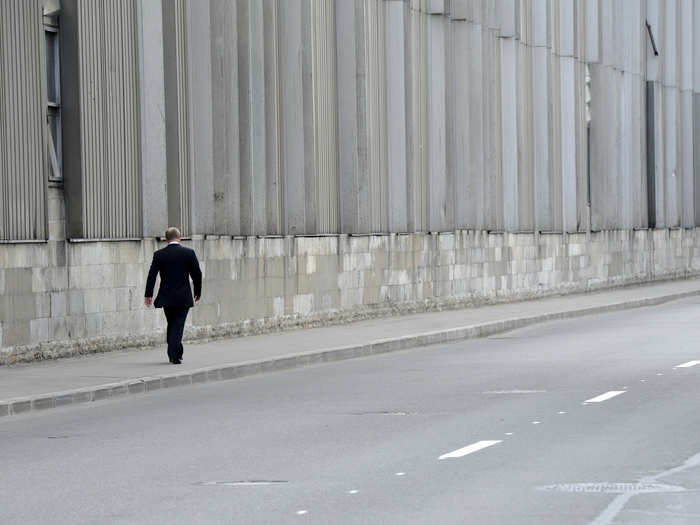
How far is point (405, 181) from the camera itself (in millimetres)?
33594

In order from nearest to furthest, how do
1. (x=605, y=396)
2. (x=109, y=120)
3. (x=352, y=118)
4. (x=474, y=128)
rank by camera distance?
(x=605, y=396), (x=109, y=120), (x=352, y=118), (x=474, y=128)

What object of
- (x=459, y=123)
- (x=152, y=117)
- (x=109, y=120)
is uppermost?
(x=459, y=123)

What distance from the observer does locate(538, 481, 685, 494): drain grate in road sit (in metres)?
9.03

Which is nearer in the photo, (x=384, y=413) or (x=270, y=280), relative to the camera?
(x=384, y=413)

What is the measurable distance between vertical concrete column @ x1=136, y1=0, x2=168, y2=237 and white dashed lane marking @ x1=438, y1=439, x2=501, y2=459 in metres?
12.6

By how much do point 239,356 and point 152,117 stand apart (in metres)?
4.85

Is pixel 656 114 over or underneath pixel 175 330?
over

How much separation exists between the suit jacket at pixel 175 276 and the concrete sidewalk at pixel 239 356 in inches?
33.5

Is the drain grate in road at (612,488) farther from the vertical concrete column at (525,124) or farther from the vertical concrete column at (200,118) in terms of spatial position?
the vertical concrete column at (525,124)

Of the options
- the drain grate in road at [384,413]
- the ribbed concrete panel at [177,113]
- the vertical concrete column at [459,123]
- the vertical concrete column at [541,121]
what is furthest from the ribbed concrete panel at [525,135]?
the drain grate in road at [384,413]

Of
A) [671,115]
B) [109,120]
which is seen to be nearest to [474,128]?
[109,120]

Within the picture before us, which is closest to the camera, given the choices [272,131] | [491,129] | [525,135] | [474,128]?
[272,131]

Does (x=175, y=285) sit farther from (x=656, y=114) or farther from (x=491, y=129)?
(x=656, y=114)

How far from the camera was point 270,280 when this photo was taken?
27.3 m
